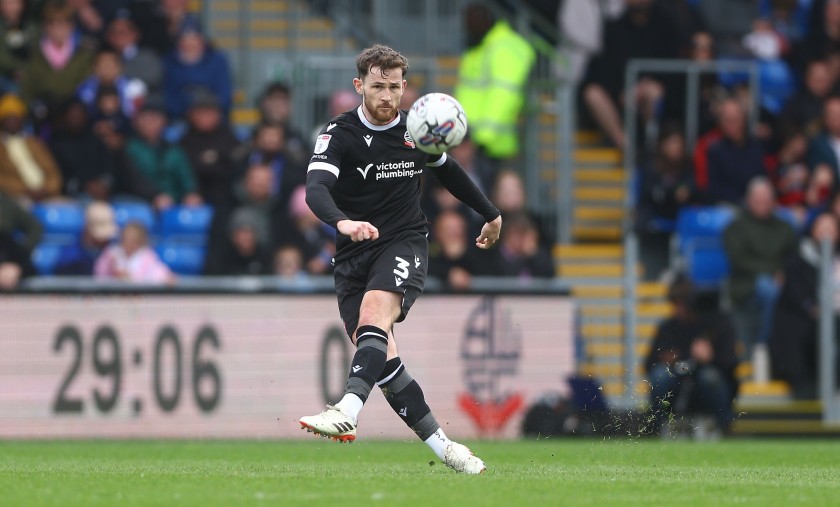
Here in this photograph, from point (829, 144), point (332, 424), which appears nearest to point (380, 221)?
point (332, 424)

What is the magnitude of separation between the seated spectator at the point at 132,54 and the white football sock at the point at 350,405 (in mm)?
9761

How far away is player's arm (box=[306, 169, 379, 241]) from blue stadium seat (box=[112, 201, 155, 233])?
7.62 m

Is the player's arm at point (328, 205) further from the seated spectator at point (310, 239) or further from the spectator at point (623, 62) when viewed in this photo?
the spectator at point (623, 62)

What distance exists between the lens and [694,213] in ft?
61.8

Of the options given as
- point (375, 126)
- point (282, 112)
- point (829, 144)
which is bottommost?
point (375, 126)

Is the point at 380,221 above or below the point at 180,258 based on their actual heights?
above

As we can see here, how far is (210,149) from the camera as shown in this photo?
17.6m

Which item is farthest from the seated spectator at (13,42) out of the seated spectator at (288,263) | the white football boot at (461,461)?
the white football boot at (461,461)

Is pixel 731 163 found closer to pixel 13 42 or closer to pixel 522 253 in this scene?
pixel 522 253

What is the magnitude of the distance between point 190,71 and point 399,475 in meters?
9.86

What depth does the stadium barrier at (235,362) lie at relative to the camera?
1479 cm

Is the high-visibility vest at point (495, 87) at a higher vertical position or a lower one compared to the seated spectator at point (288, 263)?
higher

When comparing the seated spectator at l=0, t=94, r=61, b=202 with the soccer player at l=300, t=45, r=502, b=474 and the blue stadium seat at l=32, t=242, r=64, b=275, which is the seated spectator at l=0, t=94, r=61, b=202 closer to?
the blue stadium seat at l=32, t=242, r=64, b=275

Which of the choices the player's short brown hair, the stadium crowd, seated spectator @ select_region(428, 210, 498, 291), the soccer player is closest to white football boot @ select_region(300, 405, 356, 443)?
the soccer player
